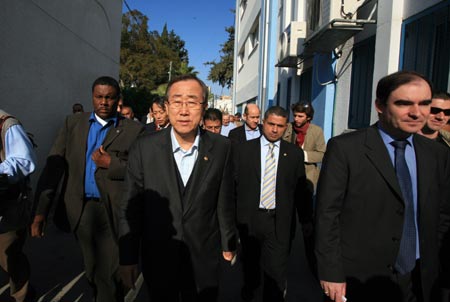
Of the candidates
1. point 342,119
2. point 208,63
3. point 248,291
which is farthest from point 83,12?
point 208,63

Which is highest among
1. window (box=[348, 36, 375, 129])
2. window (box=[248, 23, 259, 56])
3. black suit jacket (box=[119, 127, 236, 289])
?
window (box=[248, 23, 259, 56])

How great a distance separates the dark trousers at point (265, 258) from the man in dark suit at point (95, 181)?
1.28 meters

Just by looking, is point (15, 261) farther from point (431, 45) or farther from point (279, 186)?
point (431, 45)

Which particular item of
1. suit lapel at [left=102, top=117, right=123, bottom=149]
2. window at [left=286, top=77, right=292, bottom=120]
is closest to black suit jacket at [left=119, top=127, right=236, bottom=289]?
suit lapel at [left=102, top=117, right=123, bottom=149]

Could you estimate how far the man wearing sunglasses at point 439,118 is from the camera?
316 centimetres

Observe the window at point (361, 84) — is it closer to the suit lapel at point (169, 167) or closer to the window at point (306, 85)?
the window at point (306, 85)

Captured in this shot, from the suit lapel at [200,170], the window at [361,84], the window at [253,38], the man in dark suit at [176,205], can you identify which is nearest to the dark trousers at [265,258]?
the man in dark suit at [176,205]

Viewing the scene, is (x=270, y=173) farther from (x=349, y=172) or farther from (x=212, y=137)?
(x=349, y=172)

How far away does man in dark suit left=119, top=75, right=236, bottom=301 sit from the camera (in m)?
2.33

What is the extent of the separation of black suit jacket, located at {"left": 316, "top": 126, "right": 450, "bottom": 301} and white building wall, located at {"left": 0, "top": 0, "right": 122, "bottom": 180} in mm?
5248

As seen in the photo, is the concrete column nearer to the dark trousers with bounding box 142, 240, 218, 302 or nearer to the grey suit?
the grey suit

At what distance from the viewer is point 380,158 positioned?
206 centimetres

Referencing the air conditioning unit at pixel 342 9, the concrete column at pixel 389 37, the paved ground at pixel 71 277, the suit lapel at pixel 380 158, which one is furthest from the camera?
the air conditioning unit at pixel 342 9

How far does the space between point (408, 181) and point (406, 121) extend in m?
0.35
